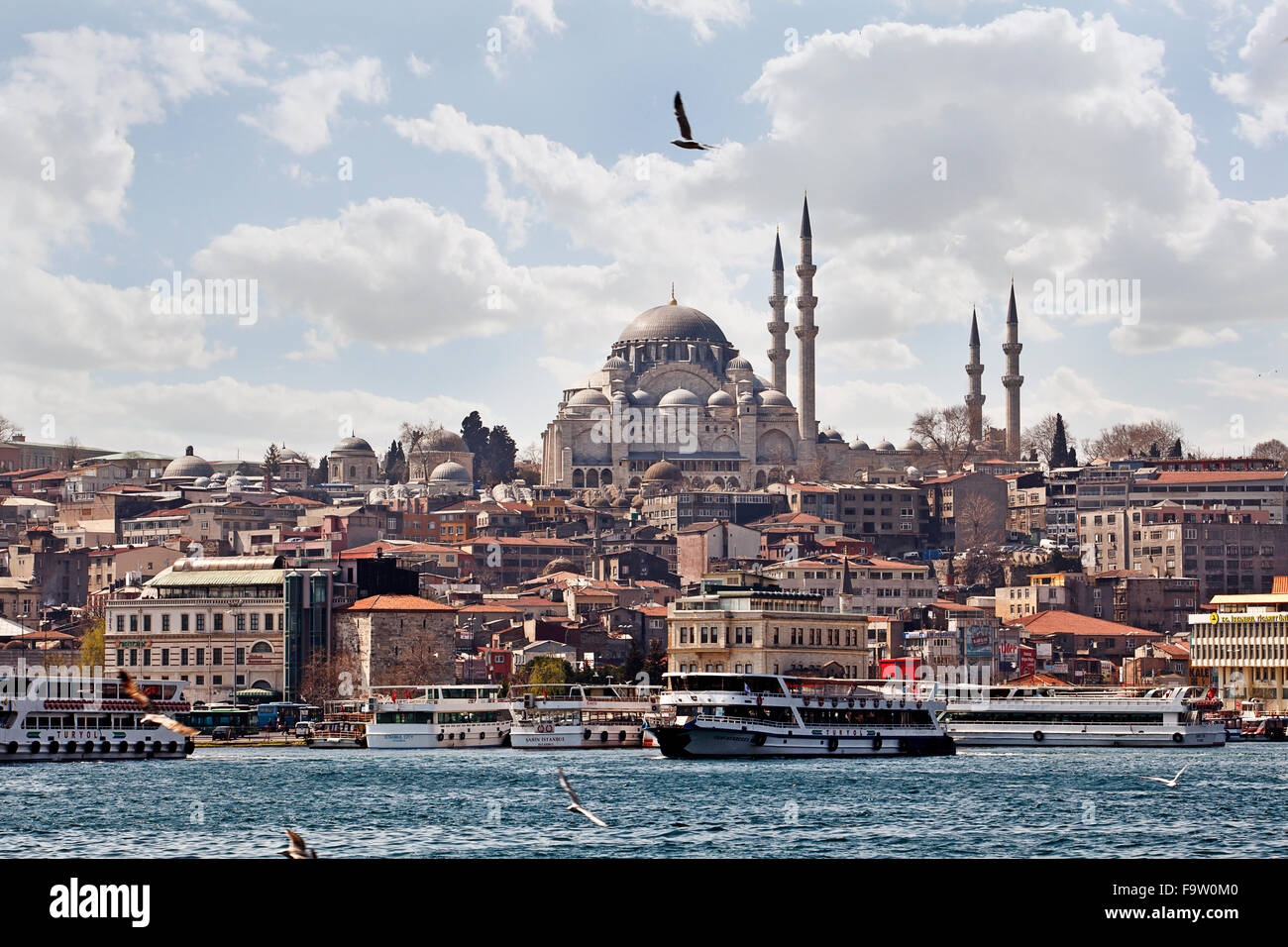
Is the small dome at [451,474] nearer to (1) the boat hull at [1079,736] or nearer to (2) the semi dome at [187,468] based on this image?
(2) the semi dome at [187,468]

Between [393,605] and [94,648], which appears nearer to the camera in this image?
[393,605]

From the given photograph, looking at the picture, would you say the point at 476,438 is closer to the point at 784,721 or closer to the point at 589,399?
the point at 589,399

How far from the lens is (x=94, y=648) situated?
3137 inches

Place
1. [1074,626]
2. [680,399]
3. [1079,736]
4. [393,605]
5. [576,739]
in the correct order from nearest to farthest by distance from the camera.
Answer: [576,739], [1079,736], [393,605], [1074,626], [680,399]

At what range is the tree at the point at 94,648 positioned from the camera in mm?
78262

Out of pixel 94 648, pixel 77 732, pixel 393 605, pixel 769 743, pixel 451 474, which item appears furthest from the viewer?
pixel 451 474

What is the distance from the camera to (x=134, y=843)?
89.4ft

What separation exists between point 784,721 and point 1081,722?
1338 centimetres

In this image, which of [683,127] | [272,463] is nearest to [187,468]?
[272,463]

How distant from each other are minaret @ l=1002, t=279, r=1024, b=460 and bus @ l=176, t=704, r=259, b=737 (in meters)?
80.6
